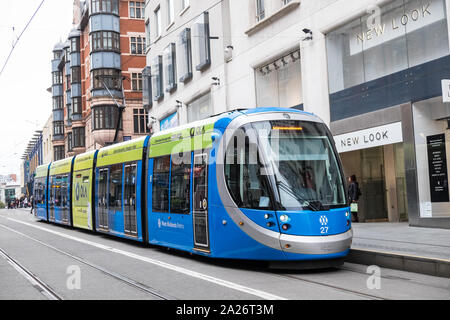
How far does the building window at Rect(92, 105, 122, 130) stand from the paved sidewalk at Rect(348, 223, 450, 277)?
37555mm

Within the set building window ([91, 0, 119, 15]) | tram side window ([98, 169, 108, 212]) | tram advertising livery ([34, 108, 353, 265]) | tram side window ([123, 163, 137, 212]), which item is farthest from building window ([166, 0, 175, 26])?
building window ([91, 0, 119, 15])

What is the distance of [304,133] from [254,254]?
234 centimetres

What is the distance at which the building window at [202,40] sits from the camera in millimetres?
25277

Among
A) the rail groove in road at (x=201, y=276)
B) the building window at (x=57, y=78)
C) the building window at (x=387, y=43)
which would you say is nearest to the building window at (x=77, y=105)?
the building window at (x=57, y=78)

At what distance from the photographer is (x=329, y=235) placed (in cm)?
942

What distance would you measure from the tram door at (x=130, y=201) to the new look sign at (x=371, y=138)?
257 inches

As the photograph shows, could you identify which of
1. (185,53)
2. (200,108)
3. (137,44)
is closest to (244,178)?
(200,108)

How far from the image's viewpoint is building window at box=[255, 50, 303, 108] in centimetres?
1967

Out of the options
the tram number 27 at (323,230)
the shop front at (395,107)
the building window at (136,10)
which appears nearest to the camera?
the tram number 27 at (323,230)

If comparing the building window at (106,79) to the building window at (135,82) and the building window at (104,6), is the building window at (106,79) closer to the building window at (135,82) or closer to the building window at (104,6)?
the building window at (135,82)

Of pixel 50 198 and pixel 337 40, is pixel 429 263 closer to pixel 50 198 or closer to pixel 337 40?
pixel 337 40

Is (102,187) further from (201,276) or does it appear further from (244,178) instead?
(201,276)
